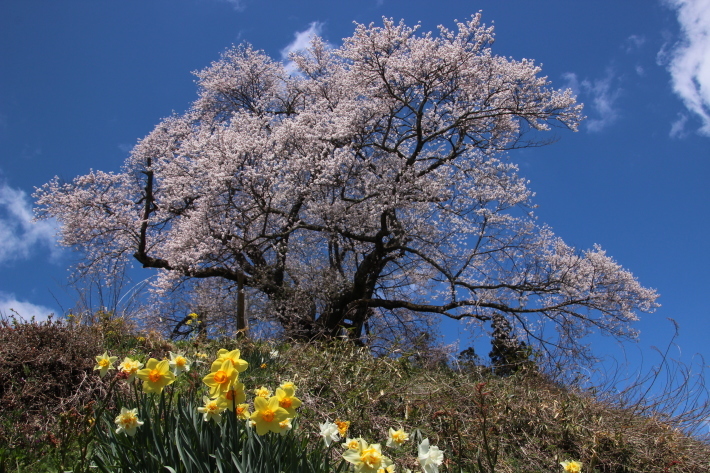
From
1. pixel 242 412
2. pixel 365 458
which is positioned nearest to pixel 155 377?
pixel 242 412

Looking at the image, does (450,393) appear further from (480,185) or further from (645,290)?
(645,290)

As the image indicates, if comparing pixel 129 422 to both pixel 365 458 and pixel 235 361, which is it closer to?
pixel 235 361

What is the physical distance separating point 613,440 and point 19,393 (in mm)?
4703

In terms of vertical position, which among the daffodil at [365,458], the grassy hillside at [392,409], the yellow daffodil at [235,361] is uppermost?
the grassy hillside at [392,409]

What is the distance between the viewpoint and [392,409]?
4242mm

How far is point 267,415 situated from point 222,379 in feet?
0.71

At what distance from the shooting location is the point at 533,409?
4.46 metres

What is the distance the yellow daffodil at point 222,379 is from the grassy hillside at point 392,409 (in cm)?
142

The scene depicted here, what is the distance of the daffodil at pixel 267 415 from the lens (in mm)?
1943

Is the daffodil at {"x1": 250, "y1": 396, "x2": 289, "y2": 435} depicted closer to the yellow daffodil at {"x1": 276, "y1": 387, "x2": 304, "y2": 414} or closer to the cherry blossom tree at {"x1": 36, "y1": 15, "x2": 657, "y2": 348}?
the yellow daffodil at {"x1": 276, "y1": 387, "x2": 304, "y2": 414}

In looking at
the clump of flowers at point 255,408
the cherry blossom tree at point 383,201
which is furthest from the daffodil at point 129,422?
the cherry blossom tree at point 383,201

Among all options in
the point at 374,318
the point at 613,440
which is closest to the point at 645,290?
the point at 374,318

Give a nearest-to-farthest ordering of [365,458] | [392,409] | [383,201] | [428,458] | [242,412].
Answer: [365,458] → [428,458] → [242,412] → [392,409] → [383,201]

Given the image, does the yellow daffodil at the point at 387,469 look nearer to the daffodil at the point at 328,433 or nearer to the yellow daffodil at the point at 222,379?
the daffodil at the point at 328,433
